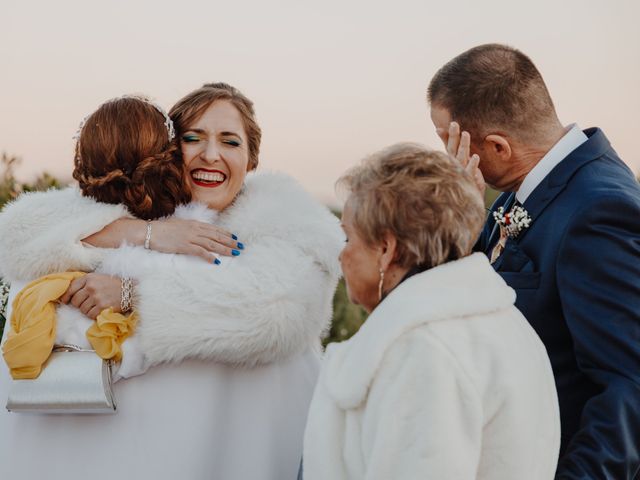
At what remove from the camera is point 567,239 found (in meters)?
2.23

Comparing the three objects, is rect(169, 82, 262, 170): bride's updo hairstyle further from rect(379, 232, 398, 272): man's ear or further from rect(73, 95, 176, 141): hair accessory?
rect(379, 232, 398, 272): man's ear

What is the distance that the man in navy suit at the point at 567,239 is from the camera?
211 centimetres

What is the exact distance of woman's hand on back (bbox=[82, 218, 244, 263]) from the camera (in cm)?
276

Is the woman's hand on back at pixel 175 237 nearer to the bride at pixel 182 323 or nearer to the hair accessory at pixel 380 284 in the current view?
the bride at pixel 182 323

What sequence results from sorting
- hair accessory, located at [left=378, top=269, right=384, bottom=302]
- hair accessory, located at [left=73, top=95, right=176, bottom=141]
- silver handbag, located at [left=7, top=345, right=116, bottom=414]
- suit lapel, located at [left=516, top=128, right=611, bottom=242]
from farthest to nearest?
1. hair accessory, located at [left=73, top=95, right=176, bottom=141]
2. silver handbag, located at [left=7, top=345, right=116, bottom=414]
3. suit lapel, located at [left=516, top=128, right=611, bottom=242]
4. hair accessory, located at [left=378, top=269, right=384, bottom=302]

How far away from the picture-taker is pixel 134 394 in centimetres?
267

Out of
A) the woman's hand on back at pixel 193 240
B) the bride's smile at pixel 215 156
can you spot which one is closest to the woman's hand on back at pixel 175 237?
the woman's hand on back at pixel 193 240

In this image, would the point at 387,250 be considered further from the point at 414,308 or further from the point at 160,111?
the point at 160,111

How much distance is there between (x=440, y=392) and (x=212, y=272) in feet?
4.14

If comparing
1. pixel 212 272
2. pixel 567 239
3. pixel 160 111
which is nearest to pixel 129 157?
pixel 160 111

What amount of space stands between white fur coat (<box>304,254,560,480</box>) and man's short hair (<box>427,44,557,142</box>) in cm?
89

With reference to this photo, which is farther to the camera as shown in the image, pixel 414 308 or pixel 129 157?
pixel 129 157

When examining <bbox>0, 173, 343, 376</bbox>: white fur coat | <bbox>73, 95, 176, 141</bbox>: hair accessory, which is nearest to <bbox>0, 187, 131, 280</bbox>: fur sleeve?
<bbox>0, 173, 343, 376</bbox>: white fur coat

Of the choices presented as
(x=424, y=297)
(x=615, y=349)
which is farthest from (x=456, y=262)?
(x=615, y=349)
